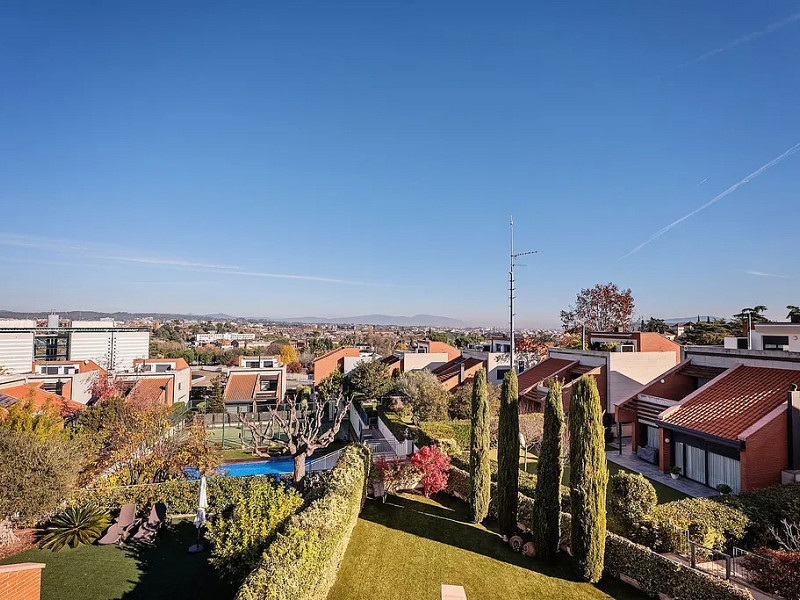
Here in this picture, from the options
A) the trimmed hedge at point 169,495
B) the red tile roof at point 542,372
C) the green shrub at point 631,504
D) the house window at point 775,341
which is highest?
the house window at point 775,341

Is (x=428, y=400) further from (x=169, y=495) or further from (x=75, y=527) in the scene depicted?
(x=75, y=527)

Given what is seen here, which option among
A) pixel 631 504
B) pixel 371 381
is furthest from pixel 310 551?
pixel 371 381

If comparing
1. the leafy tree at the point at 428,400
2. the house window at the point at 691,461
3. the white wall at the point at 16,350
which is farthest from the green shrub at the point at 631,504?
the white wall at the point at 16,350

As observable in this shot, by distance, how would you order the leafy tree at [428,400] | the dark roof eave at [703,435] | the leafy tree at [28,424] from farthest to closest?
the leafy tree at [428,400] < the dark roof eave at [703,435] < the leafy tree at [28,424]

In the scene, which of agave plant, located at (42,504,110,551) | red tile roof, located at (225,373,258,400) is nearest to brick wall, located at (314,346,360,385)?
red tile roof, located at (225,373,258,400)

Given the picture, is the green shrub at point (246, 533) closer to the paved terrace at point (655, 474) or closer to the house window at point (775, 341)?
the paved terrace at point (655, 474)

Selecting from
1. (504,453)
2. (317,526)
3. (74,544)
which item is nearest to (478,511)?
(504,453)
